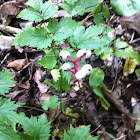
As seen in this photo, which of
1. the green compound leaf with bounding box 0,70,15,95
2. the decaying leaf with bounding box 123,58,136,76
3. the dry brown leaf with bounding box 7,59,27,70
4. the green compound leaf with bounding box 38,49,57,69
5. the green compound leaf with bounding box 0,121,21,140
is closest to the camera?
the green compound leaf with bounding box 0,121,21,140

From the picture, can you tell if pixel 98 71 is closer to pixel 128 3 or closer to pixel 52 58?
pixel 52 58

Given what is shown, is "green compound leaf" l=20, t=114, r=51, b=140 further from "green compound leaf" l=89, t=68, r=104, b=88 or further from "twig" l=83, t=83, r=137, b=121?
"twig" l=83, t=83, r=137, b=121

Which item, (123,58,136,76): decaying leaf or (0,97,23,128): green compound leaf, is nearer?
(0,97,23,128): green compound leaf

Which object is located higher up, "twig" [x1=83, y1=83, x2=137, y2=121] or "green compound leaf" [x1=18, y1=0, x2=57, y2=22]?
"green compound leaf" [x1=18, y1=0, x2=57, y2=22]

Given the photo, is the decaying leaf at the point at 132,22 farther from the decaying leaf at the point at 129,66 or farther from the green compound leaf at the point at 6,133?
the green compound leaf at the point at 6,133

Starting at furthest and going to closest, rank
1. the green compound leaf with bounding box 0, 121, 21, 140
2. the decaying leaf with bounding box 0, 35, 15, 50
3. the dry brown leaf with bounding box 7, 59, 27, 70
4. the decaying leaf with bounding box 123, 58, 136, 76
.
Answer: the decaying leaf with bounding box 0, 35, 15, 50 < the dry brown leaf with bounding box 7, 59, 27, 70 < the decaying leaf with bounding box 123, 58, 136, 76 < the green compound leaf with bounding box 0, 121, 21, 140

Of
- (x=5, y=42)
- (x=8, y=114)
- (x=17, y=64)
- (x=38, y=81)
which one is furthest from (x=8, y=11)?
(x=8, y=114)

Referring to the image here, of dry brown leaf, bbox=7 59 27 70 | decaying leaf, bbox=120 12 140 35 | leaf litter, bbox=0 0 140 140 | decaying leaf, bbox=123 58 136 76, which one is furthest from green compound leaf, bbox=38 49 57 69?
decaying leaf, bbox=120 12 140 35
